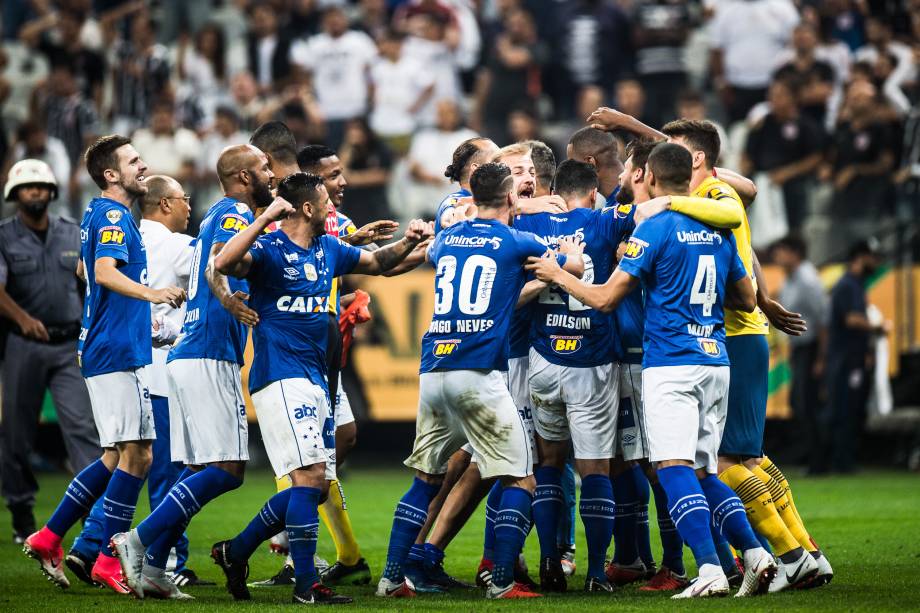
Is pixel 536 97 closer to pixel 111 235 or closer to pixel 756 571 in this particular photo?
pixel 111 235

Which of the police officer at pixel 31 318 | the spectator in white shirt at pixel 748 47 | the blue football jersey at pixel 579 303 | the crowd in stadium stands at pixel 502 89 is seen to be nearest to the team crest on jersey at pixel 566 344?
the blue football jersey at pixel 579 303

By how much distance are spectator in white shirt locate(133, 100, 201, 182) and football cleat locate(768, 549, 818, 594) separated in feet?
40.8

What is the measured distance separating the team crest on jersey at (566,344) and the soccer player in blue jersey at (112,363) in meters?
2.68

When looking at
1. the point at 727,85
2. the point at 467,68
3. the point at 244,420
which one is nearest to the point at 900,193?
the point at 727,85

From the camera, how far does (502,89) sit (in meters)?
19.5

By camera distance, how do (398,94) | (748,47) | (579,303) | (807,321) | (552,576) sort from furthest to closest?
(398,94)
(748,47)
(807,321)
(579,303)
(552,576)

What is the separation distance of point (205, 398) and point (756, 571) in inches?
134

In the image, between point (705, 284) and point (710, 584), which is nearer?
point (710, 584)

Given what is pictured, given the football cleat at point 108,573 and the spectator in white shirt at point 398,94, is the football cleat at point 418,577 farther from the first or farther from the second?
the spectator in white shirt at point 398,94

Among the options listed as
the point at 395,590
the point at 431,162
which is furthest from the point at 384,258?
the point at 431,162

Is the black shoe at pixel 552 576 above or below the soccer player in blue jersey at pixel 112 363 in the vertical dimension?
below

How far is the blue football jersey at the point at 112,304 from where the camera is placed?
891cm

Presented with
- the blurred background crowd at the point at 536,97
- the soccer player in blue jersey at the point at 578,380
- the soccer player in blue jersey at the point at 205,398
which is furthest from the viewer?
the blurred background crowd at the point at 536,97

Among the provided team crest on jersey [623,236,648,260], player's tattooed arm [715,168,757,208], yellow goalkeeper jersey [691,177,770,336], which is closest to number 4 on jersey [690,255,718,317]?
team crest on jersey [623,236,648,260]
